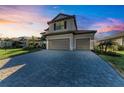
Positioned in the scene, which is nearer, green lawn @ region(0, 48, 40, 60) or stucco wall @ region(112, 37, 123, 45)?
stucco wall @ region(112, 37, 123, 45)

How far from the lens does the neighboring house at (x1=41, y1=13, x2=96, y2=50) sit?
5.43 meters

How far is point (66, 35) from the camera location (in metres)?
5.91

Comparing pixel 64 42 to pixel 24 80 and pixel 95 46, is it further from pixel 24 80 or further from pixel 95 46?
pixel 24 80

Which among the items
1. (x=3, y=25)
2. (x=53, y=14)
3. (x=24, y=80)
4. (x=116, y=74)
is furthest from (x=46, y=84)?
(x=3, y=25)

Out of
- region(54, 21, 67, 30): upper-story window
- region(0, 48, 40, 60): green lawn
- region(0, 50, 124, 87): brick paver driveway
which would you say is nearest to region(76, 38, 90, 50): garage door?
region(0, 50, 124, 87): brick paver driveway

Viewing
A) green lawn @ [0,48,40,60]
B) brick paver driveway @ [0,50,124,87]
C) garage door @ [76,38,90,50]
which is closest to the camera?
brick paver driveway @ [0,50,124,87]

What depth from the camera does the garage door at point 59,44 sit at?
5.66m

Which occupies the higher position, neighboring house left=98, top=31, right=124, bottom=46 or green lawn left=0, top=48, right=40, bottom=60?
neighboring house left=98, top=31, right=124, bottom=46

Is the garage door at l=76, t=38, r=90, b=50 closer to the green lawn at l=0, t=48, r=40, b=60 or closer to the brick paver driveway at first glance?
the brick paver driveway

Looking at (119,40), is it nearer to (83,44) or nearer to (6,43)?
(83,44)

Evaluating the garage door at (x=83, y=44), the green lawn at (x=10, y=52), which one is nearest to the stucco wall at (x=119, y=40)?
the garage door at (x=83, y=44)

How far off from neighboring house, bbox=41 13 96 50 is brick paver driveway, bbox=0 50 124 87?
263 millimetres

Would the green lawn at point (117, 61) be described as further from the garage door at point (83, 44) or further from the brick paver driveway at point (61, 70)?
the garage door at point (83, 44)

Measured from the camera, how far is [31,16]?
5.37m
